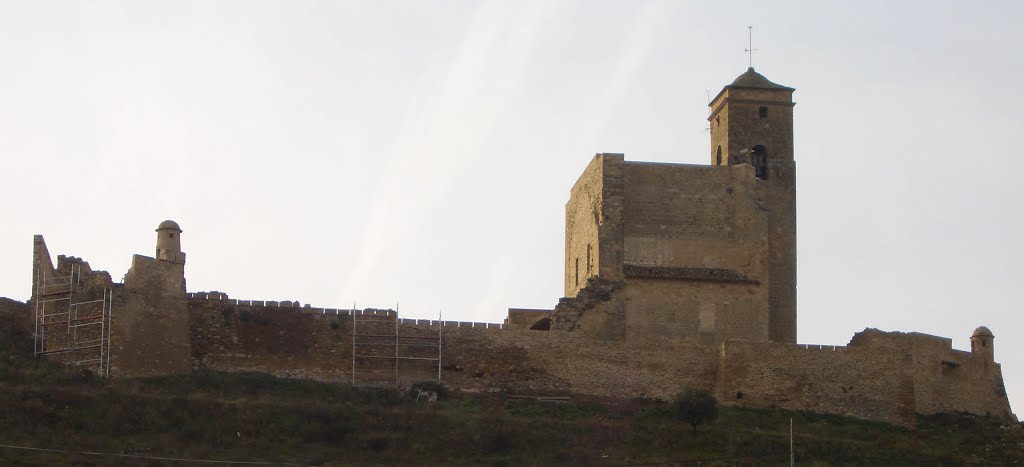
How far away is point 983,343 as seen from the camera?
162ft

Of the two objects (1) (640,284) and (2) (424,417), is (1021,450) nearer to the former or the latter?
(1) (640,284)

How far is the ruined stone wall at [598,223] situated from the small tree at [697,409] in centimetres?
568

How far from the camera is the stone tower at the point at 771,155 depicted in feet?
164

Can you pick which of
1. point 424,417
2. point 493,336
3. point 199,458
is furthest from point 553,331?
point 199,458

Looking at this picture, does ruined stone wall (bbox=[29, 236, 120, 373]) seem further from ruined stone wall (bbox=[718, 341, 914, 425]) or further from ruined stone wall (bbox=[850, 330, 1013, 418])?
ruined stone wall (bbox=[850, 330, 1013, 418])

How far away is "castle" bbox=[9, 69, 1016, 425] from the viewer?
145ft

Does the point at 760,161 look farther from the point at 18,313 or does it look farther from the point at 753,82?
the point at 18,313

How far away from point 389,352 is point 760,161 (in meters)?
11.9

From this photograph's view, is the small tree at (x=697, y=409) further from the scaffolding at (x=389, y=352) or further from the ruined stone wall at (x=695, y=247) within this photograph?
the scaffolding at (x=389, y=352)

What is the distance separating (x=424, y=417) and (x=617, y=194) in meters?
9.32

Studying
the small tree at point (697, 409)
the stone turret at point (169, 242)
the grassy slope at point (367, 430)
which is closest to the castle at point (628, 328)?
the stone turret at point (169, 242)

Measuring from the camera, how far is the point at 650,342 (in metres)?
46.6

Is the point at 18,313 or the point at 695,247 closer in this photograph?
the point at 18,313

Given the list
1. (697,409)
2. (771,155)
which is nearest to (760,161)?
(771,155)
